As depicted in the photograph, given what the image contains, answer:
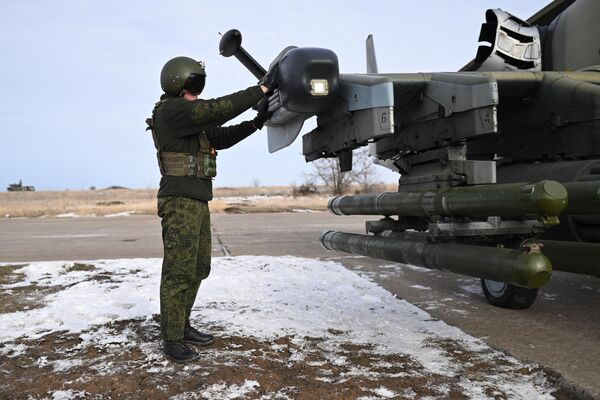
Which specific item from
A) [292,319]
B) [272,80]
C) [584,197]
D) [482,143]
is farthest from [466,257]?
[482,143]

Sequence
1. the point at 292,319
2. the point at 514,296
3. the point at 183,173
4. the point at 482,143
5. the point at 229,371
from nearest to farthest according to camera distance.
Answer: the point at 229,371
the point at 183,173
the point at 292,319
the point at 514,296
the point at 482,143

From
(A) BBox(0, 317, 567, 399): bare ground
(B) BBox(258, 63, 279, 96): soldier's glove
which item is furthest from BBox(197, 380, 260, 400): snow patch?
(B) BBox(258, 63, 279, 96): soldier's glove

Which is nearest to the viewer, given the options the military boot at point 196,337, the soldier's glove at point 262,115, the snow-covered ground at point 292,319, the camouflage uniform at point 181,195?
the snow-covered ground at point 292,319

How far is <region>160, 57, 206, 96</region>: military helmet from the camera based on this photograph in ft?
10.8

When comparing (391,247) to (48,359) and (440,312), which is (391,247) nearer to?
(440,312)

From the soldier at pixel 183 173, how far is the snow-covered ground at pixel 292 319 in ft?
0.99

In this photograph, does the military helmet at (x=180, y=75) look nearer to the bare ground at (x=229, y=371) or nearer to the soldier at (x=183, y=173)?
the soldier at (x=183, y=173)

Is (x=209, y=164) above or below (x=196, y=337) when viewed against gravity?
above

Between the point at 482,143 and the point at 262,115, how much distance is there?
2289 millimetres

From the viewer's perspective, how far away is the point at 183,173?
326 cm

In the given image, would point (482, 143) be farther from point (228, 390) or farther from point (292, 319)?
point (228, 390)

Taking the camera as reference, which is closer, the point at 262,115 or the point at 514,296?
the point at 262,115

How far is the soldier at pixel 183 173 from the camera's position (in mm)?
3137

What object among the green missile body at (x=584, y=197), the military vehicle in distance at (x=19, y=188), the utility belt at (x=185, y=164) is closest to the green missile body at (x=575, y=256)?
the green missile body at (x=584, y=197)
